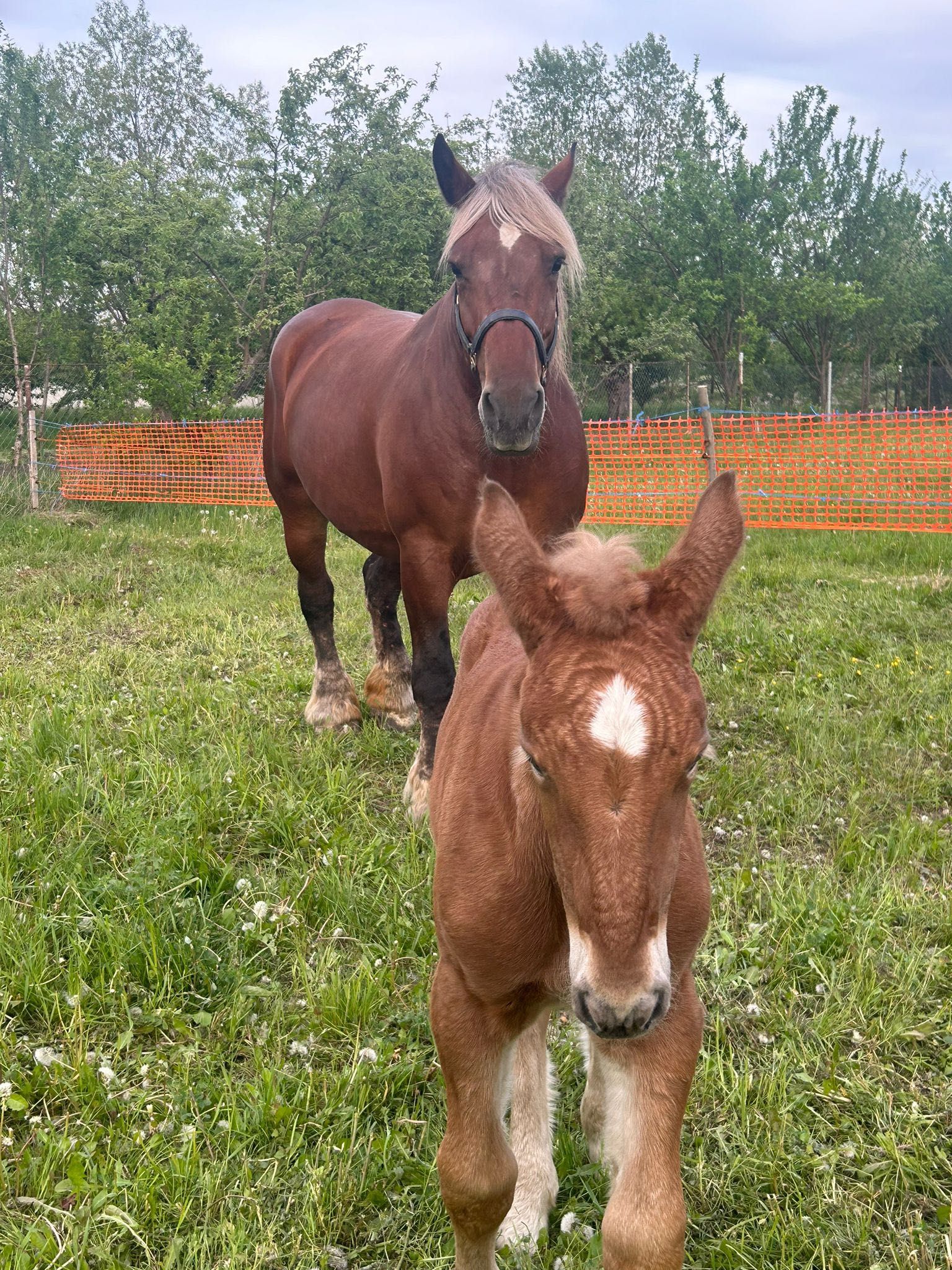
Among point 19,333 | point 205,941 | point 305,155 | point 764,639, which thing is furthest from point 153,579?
point 305,155

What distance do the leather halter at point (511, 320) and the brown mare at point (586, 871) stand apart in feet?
6.22

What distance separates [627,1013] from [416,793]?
8.85 ft

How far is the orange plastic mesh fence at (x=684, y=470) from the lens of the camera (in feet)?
34.9

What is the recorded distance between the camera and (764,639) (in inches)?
228

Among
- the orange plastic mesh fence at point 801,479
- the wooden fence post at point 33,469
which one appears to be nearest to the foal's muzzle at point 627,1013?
the orange plastic mesh fence at point 801,479

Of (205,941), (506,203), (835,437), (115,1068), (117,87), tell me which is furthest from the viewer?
(117,87)

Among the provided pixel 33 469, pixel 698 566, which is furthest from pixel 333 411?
pixel 33 469

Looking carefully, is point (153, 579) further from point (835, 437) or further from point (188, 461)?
point (835, 437)

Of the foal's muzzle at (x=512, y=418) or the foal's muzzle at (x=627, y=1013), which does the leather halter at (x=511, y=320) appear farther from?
the foal's muzzle at (x=627, y=1013)

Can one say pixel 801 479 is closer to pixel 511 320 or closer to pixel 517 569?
pixel 511 320

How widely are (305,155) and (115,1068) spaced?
20897 mm

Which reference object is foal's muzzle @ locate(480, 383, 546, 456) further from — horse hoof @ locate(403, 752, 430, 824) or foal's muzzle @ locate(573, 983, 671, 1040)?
foal's muzzle @ locate(573, 983, 671, 1040)

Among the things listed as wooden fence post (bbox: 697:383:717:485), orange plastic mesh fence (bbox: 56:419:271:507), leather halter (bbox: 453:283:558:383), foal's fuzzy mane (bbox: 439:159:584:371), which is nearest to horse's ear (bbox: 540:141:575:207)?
foal's fuzzy mane (bbox: 439:159:584:371)

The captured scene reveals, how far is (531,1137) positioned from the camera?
222 cm
